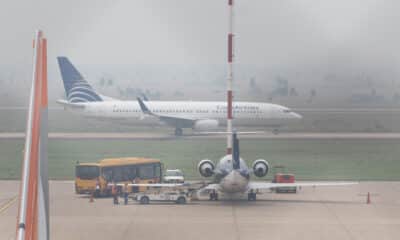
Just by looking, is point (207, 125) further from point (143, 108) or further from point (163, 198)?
point (163, 198)

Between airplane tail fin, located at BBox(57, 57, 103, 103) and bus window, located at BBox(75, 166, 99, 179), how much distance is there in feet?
83.8

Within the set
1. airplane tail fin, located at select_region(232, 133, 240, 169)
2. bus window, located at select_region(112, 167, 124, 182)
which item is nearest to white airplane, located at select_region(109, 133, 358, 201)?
airplane tail fin, located at select_region(232, 133, 240, 169)

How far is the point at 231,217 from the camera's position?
98.6 feet

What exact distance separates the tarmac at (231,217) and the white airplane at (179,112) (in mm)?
33904

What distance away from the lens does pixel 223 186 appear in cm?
3281

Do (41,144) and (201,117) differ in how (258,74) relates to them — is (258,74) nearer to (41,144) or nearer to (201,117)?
(201,117)

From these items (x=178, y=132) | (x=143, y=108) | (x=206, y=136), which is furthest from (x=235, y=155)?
(x=178, y=132)

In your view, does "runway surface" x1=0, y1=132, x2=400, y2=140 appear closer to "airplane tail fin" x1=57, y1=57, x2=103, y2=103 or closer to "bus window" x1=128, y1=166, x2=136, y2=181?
"airplane tail fin" x1=57, y1=57, x2=103, y2=103

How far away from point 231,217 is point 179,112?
4646 cm

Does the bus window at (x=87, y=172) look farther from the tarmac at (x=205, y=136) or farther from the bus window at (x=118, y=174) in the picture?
the tarmac at (x=205, y=136)

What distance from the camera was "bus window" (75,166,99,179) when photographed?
123ft

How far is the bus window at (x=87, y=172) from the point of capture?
123 feet

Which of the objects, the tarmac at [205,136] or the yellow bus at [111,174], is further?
the tarmac at [205,136]

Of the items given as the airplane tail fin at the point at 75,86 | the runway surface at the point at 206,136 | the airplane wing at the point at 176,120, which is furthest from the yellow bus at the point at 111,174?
the airplane wing at the point at 176,120
